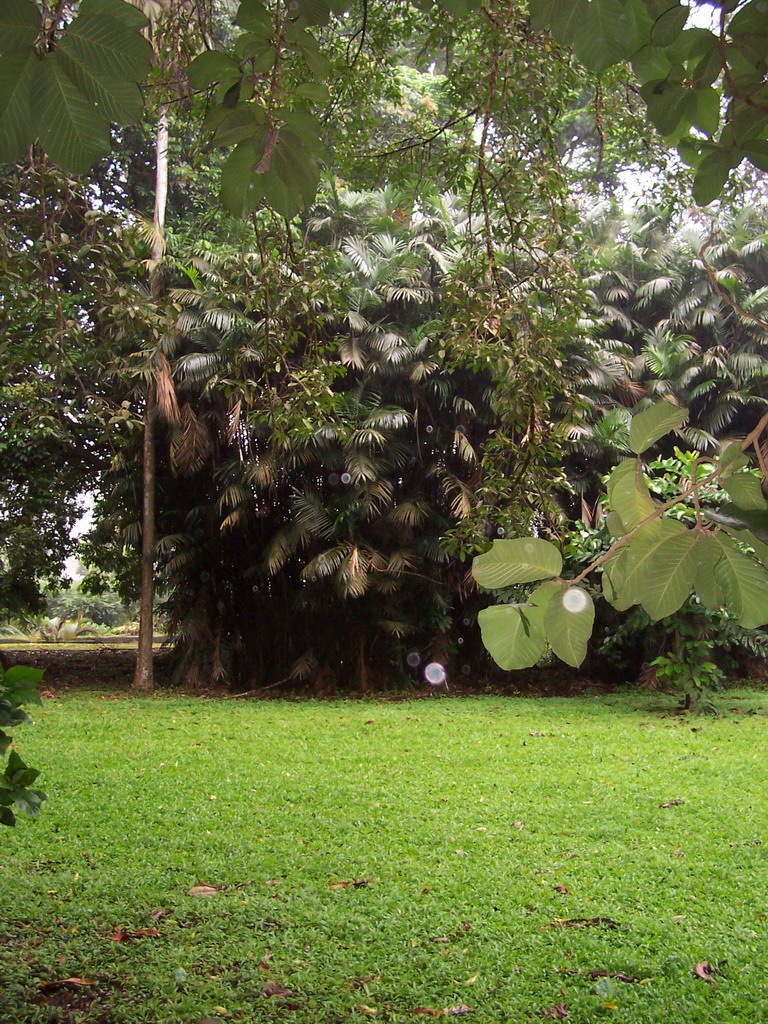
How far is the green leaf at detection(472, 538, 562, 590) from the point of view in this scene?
0.79m

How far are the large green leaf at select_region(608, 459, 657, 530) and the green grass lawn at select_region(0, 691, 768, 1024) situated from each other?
1.85 meters

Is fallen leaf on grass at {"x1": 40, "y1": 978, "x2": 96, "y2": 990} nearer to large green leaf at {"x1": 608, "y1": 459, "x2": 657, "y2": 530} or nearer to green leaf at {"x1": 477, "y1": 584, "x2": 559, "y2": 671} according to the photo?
green leaf at {"x1": 477, "y1": 584, "x2": 559, "y2": 671}

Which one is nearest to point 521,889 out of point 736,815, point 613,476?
point 736,815

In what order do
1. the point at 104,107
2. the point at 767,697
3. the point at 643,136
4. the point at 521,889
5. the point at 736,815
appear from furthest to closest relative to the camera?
the point at 767,697, the point at 736,815, the point at 643,136, the point at 521,889, the point at 104,107

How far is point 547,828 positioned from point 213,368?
594cm

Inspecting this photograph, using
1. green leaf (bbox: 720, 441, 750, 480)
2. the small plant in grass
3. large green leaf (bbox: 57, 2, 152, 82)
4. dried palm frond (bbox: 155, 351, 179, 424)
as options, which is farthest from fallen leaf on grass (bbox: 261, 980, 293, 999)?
dried palm frond (bbox: 155, 351, 179, 424)

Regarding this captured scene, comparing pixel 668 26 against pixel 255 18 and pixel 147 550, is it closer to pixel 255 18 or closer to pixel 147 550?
pixel 255 18

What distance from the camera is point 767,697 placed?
806 centimetres

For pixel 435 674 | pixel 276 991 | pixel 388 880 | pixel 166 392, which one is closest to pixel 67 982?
pixel 276 991

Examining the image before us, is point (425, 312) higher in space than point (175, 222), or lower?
lower

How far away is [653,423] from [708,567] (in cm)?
16

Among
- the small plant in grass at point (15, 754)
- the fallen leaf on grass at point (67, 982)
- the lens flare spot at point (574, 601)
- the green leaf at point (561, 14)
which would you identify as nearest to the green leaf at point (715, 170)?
the green leaf at point (561, 14)

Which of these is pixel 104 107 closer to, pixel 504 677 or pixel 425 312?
pixel 425 312

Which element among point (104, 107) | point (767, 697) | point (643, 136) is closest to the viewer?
point (104, 107)
